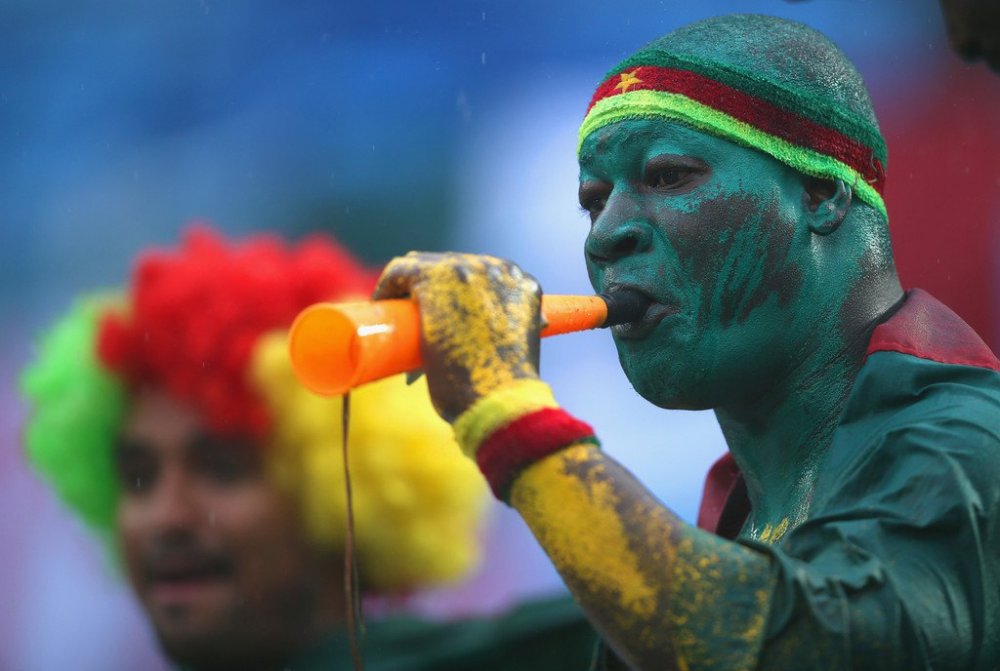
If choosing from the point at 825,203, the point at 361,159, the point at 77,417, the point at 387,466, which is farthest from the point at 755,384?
the point at 361,159

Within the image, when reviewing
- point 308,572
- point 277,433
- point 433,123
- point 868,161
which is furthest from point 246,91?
point 868,161

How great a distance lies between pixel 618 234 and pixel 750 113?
1.11 feet

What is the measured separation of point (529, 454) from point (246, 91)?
18.9ft

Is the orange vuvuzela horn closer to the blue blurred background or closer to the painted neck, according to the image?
the painted neck

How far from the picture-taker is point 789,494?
2.95 meters

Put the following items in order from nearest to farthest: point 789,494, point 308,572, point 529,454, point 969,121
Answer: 1. point 529,454
2. point 789,494
3. point 308,572
4. point 969,121

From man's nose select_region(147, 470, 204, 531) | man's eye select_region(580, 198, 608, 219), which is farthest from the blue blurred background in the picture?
man's eye select_region(580, 198, 608, 219)

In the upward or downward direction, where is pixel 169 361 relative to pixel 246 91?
downward

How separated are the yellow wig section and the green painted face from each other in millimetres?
2728

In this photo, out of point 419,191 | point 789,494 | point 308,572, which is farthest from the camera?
point 419,191

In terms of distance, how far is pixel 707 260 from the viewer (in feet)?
9.32

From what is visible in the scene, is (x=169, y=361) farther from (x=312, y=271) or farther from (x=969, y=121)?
(x=969, y=121)

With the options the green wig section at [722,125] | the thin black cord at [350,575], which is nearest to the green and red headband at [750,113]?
the green wig section at [722,125]

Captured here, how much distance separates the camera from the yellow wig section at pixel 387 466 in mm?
5508
